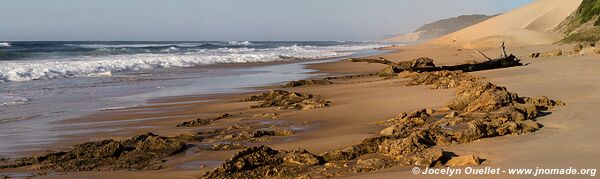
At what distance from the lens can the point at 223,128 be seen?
7133 millimetres

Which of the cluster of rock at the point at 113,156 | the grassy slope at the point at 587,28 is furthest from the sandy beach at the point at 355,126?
the grassy slope at the point at 587,28

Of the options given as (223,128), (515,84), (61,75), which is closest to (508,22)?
(61,75)

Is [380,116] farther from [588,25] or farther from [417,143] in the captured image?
[588,25]

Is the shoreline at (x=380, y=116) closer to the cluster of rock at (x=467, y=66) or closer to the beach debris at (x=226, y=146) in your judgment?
the beach debris at (x=226, y=146)

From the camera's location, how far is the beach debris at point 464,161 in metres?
3.91

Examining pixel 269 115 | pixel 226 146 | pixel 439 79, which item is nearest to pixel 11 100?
pixel 269 115

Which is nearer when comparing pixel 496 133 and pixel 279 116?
pixel 496 133

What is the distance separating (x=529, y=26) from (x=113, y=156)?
4035cm

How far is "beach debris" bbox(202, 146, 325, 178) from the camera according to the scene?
4254mm

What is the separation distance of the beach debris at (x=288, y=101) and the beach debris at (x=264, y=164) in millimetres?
4030

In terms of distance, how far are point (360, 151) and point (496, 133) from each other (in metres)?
1.20

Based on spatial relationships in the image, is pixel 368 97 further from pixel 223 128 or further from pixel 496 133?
pixel 496 133

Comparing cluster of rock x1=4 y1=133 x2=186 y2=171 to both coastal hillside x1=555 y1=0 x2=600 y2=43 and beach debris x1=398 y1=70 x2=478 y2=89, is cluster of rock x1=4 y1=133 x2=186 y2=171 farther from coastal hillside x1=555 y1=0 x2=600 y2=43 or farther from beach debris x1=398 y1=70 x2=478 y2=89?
coastal hillside x1=555 y1=0 x2=600 y2=43

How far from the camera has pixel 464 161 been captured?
3.95 m
